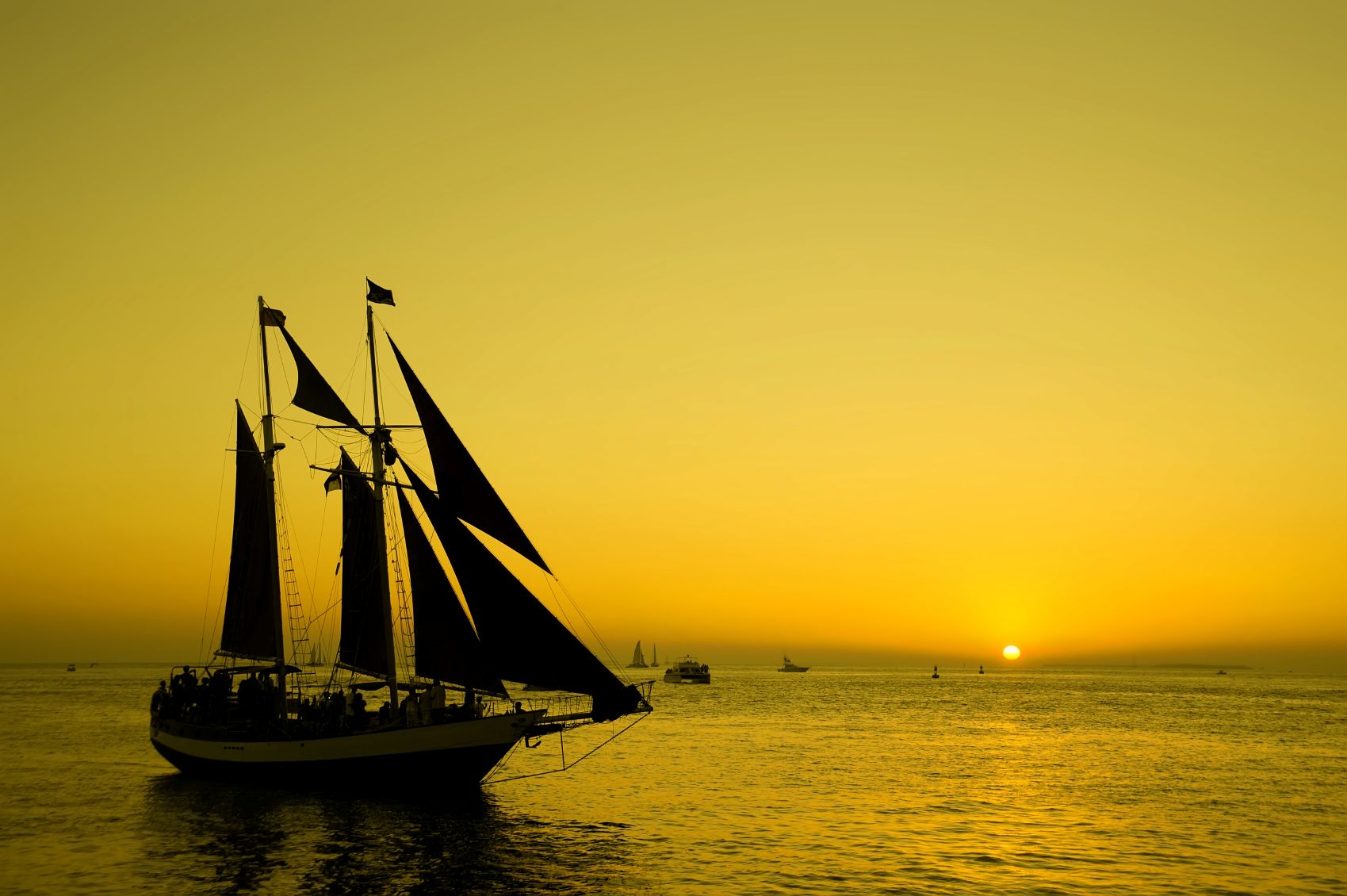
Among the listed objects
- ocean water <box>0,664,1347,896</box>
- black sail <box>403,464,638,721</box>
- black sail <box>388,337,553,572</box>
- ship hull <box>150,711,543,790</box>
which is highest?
black sail <box>388,337,553,572</box>

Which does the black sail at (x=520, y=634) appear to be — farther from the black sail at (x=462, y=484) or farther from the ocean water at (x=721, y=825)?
the ocean water at (x=721, y=825)

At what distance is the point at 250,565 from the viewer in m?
43.8

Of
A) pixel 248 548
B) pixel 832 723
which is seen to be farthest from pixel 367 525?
pixel 832 723

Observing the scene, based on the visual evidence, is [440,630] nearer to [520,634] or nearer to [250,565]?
[520,634]

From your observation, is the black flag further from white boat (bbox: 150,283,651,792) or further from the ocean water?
the ocean water

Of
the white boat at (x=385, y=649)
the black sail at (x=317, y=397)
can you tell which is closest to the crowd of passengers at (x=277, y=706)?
the white boat at (x=385, y=649)

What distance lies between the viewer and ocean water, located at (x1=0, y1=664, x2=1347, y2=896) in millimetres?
27578

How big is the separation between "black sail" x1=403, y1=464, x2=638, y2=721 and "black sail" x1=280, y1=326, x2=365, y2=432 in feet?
22.3

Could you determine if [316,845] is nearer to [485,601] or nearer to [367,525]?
[485,601]

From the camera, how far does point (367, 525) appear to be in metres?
40.9

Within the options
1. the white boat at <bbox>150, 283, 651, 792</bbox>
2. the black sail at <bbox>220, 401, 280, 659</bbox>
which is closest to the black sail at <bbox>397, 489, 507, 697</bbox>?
the white boat at <bbox>150, 283, 651, 792</bbox>

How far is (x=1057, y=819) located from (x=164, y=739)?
35703 millimetres

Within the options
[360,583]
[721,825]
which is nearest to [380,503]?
[360,583]

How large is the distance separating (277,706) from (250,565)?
6.31m
